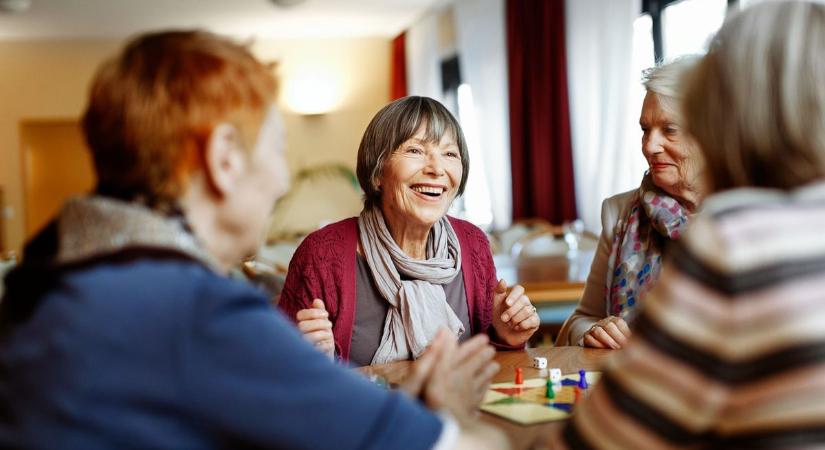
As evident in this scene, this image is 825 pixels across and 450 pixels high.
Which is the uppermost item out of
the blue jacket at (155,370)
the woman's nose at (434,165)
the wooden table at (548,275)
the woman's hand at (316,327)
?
the woman's nose at (434,165)

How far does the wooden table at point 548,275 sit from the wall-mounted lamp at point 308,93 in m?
6.02

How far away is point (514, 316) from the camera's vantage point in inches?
78.2

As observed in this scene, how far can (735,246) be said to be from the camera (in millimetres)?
801

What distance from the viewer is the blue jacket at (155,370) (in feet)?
2.60

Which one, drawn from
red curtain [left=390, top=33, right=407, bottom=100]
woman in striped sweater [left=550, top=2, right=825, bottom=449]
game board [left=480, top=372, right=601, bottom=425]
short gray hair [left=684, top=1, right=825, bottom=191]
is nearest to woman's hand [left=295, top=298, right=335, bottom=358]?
game board [left=480, top=372, right=601, bottom=425]

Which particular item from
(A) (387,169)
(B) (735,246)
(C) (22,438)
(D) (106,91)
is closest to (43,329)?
(C) (22,438)

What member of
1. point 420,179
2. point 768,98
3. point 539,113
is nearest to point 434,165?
point 420,179

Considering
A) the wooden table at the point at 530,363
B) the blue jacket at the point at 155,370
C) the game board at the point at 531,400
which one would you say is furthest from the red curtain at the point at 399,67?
the blue jacket at the point at 155,370

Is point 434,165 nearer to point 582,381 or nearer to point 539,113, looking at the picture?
point 582,381

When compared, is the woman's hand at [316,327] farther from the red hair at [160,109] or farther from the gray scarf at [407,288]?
the red hair at [160,109]

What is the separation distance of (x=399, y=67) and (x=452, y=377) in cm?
923

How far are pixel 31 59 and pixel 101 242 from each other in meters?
10.0

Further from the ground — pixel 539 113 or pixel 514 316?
pixel 539 113

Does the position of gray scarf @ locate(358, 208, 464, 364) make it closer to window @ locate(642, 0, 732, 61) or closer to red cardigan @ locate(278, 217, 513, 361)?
red cardigan @ locate(278, 217, 513, 361)
